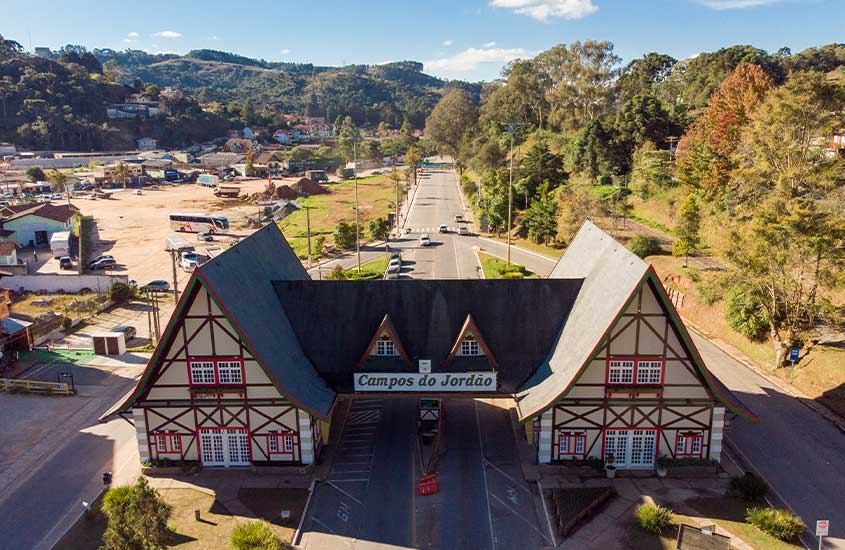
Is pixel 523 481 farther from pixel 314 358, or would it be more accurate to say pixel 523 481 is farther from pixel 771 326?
pixel 771 326

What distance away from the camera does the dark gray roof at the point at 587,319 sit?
2686 cm

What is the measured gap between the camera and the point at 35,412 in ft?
119

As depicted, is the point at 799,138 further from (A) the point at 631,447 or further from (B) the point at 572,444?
(B) the point at 572,444

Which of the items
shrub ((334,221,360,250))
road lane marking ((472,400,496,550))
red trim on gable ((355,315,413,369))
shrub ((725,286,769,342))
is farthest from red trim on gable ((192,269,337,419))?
shrub ((334,221,360,250))

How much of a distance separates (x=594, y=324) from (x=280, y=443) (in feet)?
53.3

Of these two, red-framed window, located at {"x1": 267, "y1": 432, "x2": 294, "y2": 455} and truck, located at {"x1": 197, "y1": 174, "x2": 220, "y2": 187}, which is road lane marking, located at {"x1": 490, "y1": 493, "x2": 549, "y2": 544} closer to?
red-framed window, located at {"x1": 267, "y1": 432, "x2": 294, "y2": 455}

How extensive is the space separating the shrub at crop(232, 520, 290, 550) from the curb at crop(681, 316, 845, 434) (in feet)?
99.5

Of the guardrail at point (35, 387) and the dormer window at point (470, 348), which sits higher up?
the dormer window at point (470, 348)

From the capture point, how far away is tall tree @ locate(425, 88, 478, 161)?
153 m

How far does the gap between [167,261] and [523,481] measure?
6270 centimetres

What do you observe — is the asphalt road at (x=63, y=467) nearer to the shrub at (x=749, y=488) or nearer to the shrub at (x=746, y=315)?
the shrub at (x=749, y=488)

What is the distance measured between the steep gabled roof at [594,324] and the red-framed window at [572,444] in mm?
2692

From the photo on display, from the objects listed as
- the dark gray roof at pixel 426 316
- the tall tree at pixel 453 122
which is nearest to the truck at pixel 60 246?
the dark gray roof at pixel 426 316

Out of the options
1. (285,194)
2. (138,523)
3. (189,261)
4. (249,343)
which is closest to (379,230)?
(189,261)
